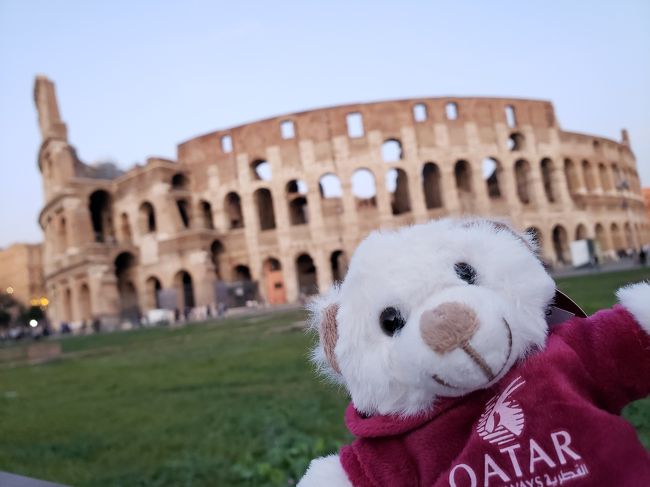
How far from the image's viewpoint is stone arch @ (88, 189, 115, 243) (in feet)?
107

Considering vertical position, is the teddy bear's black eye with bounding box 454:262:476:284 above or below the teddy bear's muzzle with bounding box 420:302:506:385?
above

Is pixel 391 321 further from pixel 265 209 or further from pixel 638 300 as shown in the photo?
pixel 265 209

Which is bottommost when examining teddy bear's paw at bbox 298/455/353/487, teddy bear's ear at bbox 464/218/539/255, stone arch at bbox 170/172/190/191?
teddy bear's paw at bbox 298/455/353/487

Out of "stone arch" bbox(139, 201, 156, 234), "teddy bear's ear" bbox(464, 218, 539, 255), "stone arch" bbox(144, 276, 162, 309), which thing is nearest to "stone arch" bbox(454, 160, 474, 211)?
"stone arch" bbox(139, 201, 156, 234)

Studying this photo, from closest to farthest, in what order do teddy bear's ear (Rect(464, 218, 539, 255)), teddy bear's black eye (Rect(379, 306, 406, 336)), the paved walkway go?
teddy bear's black eye (Rect(379, 306, 406, 336)) < teddy bear's ear (Rect(464, 218, 539, 255)) < the paved walkway

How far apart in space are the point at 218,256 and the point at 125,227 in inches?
262

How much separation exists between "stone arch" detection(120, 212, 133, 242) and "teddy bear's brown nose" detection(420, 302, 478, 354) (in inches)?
1286

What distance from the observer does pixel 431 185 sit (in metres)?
30.9

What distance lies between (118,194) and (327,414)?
98.9ft

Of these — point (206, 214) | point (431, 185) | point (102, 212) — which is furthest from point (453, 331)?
point (102, 212)

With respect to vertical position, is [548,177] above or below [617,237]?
above

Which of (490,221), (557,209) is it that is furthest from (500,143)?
(490,221)

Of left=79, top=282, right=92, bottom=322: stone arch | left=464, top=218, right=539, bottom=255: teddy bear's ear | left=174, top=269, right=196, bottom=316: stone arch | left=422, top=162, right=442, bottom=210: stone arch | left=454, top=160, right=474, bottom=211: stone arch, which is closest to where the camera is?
left=464, top=218, right=539, bottom=255: teddy bear's ear

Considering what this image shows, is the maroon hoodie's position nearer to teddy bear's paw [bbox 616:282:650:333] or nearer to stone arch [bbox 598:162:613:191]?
teddy bear's paw [bbox 616:282:650:333]
